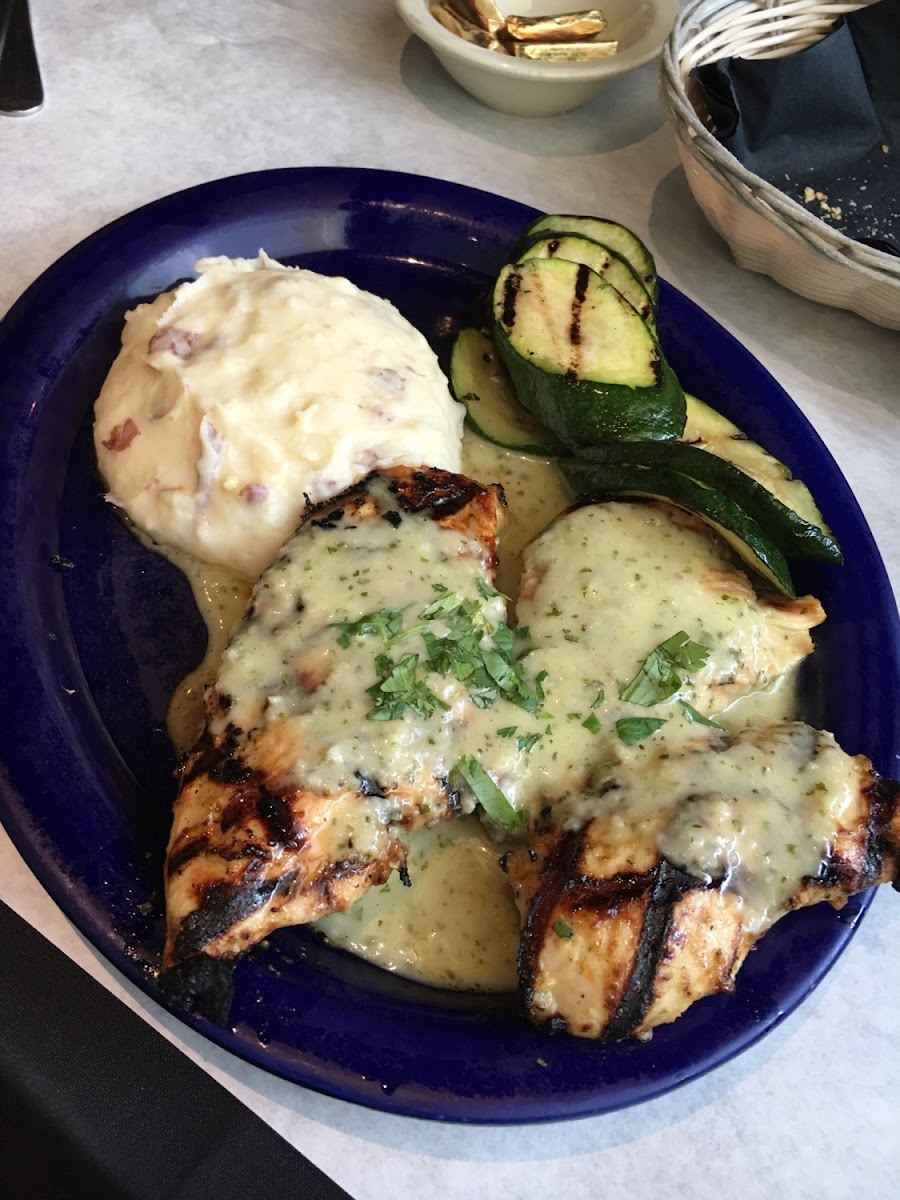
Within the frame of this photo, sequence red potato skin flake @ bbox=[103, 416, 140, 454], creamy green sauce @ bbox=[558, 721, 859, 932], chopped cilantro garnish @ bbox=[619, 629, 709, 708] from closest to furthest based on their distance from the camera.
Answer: creamy green sauce @ bbox=[558, 721, 859, 932]
chopped cilantro garnish @ bbox=[619, 629, 709, 708]
red potato skin flake @ bbox=[103, 416, 140, 454]

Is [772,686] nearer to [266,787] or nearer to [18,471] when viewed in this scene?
[266,787]

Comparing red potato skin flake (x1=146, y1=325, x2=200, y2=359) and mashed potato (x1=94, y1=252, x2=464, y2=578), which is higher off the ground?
red potato skin flake (x1=146, y1=325, x2=200, y2=359)

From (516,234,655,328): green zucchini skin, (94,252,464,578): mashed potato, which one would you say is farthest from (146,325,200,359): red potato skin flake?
(516,234,655,328): green zucchini skin

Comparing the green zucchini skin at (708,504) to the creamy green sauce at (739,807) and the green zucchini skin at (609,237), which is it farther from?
the green zucchini skin at (609,237)

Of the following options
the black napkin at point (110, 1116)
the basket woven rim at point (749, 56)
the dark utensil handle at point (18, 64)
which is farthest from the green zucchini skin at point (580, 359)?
the dark utensil handle at point (18, 64)

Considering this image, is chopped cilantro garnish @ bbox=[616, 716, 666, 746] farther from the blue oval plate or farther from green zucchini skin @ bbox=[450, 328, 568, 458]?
green zucchini skin @ bbox=[450, 328, 568, 458]

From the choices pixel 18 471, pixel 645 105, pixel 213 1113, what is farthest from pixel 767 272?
pixel 213 1113
